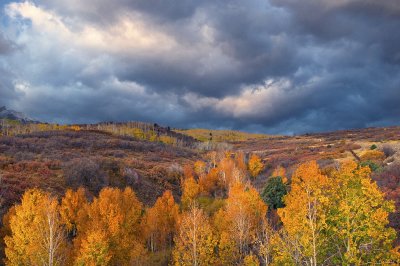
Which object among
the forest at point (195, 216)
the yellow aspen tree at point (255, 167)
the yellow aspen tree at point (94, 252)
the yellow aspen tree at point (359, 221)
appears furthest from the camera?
the yellow aspen tree at point (255, 167)

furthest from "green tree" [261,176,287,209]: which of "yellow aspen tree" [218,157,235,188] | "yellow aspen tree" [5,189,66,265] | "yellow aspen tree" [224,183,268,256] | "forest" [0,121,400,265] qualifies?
"yellow aspen tree" [5,189,66,265]

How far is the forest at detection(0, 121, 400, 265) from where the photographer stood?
75.8ft

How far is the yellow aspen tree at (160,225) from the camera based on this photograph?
5747cm

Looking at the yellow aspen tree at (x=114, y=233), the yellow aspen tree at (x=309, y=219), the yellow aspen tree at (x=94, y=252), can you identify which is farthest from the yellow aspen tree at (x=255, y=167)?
the yellow aspen tree at (x=309, y=219)

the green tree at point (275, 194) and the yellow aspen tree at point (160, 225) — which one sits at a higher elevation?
the green tree at point (275, 194)

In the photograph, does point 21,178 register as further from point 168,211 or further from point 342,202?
point 342,202

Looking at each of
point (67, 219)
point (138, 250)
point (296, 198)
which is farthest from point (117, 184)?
point (296, 198)

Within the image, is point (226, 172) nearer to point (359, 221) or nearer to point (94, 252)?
point (94, 252)

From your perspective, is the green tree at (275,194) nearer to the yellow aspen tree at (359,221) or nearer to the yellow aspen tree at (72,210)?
the yellow aspen tree at (72,210)

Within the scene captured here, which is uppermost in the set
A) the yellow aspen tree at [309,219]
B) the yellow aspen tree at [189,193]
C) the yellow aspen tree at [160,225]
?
the yellow aspen tree at [309,219]

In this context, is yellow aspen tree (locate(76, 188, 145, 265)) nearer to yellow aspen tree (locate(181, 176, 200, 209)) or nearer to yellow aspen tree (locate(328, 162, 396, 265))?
yellow aspen tree (locate(328, 162, 396, 265))

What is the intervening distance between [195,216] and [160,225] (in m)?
18.3

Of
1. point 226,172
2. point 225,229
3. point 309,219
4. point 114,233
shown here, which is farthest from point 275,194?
point 309,219

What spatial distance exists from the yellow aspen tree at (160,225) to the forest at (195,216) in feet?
0.68
